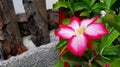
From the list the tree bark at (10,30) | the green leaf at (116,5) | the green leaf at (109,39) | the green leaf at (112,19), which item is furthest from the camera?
the tree bark at (10,30)

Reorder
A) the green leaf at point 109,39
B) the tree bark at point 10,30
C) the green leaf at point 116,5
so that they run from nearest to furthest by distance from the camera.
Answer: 1. the green leaf at point 109,39
2. the green leaf at point 116,5
3. the tree bark at point 10,30

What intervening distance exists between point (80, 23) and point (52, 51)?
1.00 metres

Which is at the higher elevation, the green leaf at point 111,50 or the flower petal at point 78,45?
the flower petal at point 78,45

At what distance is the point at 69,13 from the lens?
966mm

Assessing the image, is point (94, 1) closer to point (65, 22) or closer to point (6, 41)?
point (65, 22)

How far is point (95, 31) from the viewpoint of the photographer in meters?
0.60

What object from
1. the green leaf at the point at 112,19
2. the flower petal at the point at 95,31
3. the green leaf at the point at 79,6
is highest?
the green leaf at the point at 112,19

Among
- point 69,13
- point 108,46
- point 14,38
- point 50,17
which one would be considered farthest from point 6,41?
point 108,46

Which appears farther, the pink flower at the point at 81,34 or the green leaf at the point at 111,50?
the green leaf at the point at 111,50

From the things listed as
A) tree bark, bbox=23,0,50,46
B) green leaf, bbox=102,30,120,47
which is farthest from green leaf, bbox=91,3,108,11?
tree bark, bbox=23,0,50,46

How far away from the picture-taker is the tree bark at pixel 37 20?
5.07ft

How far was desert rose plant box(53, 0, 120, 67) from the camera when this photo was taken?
23.4 inches

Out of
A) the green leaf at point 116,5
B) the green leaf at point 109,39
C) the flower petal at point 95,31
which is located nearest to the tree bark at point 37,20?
the green leaf at point 116,5

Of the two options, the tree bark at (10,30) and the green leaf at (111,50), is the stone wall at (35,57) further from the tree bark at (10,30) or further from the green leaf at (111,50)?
the green leaf at (111,50)
